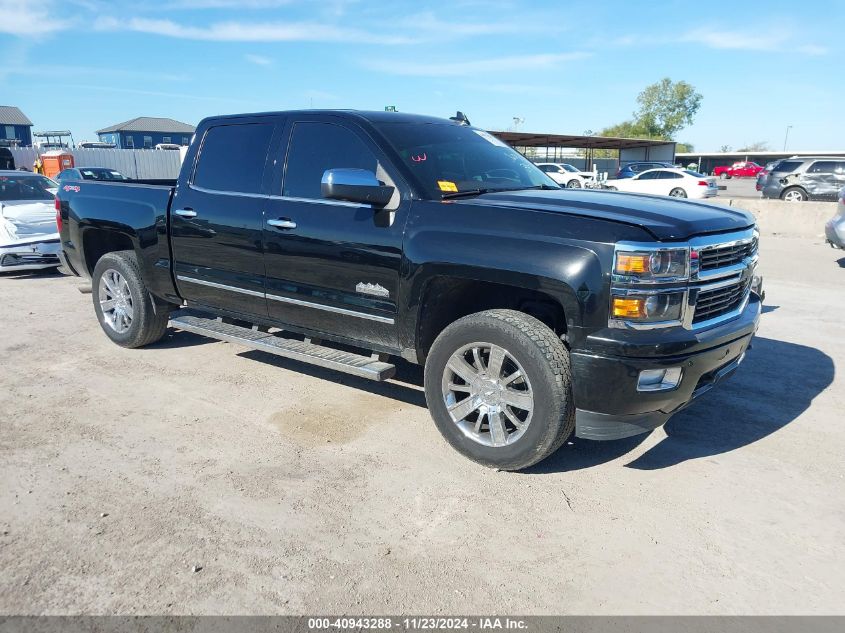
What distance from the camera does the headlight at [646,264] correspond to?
10.7 feet

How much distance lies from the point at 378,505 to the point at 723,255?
230cm

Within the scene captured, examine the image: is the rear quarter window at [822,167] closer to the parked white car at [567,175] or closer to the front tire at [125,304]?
the parked white car at [567,175]

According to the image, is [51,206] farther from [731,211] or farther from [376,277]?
[731,211]

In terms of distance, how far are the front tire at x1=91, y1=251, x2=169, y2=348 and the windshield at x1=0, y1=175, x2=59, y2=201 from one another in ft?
19.1

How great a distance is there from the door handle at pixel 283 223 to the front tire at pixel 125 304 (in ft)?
5.94

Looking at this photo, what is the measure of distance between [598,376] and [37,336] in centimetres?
571

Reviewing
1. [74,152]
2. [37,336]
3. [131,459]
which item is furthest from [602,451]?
[74,152]

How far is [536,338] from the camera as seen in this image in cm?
353

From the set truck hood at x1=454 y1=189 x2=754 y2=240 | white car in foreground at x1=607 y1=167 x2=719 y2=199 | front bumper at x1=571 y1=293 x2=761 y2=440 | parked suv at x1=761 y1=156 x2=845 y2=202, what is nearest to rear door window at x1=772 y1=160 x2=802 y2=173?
parked suv at x1=761 y1=156 x2=845 y2=202

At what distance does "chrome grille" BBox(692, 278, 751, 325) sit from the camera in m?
3.54

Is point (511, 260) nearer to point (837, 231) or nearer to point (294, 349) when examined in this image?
point (294, 349)

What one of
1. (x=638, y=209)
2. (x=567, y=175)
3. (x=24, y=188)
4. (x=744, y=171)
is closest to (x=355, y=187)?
(x=638, y=209)

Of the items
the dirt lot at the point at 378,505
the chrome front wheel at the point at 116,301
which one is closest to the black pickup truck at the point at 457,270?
the chrome front wheel at the point at 116,301

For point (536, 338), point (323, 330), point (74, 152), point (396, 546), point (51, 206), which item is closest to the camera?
point (396, 546)
